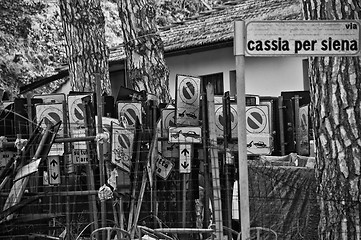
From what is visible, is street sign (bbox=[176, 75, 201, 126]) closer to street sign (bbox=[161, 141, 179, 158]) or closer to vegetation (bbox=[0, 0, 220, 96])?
street sign (bbox=[161, 141, 179, 158])

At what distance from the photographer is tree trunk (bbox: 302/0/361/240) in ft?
21.8

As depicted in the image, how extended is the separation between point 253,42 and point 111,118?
4.24 metres

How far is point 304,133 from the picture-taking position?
10953 millimetres

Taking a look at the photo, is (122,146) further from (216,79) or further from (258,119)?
(216,79)

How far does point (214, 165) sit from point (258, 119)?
5.39ft

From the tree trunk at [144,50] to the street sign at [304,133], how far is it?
2621mm

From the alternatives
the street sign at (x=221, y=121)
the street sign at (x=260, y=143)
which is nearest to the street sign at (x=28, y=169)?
the street sign at (x=221, y=121)

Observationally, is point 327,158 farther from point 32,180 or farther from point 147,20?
point 147,20

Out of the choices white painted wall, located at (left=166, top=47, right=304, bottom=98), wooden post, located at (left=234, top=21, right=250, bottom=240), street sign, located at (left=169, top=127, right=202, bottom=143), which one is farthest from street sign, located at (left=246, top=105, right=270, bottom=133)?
white painted wall, located at (left=166, top=47, right=304, bottom=98)

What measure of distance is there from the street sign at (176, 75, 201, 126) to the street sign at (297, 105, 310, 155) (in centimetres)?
170

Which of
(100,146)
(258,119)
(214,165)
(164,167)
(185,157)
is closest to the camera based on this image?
(214,165)

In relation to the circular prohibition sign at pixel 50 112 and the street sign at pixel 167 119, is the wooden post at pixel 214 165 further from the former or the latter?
the circular prohibition sign at pixel 50 112

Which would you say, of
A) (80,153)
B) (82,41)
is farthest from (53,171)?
(82,41)

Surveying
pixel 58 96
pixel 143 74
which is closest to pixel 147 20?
pixel 143 74
